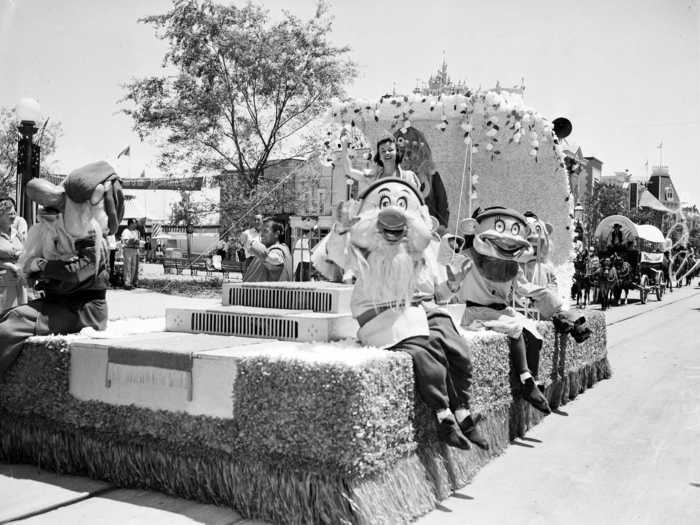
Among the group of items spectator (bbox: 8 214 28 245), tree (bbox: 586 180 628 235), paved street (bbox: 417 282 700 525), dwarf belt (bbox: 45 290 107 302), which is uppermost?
tree (bbox: 586 180 628 235)

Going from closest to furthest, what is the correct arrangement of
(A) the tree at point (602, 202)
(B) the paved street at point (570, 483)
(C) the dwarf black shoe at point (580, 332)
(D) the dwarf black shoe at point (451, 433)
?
1. (B) the paved street at point (570, 483)
2. (D) the dwarf black shoe at point (451, 433)
3. (C) the dwarf black shoe at point (580, 332)
4. (A) the tree at point (602, 202)

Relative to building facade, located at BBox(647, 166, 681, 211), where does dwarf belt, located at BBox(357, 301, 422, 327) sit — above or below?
below

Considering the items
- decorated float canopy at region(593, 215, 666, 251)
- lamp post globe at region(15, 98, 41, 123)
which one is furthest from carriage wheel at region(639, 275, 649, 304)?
lamp post globe at region(15, 98, 41, 123)

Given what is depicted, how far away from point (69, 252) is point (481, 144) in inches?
236

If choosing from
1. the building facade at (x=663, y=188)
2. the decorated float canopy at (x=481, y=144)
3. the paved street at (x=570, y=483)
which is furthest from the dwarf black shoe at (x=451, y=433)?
the building facade at (x=663, y=188)

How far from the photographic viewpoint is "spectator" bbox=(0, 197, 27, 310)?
7402 mm

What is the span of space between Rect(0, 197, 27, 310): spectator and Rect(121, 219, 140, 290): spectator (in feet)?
27.4

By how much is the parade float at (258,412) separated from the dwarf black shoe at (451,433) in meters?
0.13

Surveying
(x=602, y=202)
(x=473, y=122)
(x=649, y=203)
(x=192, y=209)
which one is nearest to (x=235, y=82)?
(x=192, y=209)

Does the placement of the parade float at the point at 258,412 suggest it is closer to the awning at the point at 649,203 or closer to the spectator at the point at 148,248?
the spectator at the point at 148,248

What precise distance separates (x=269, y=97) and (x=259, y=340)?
13516mm

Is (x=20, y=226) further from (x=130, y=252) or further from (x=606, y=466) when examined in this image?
(x=130, y=252)

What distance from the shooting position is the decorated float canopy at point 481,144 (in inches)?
333

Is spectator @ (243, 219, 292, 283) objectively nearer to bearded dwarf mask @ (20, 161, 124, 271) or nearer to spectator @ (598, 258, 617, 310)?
bearded dwarf mask @ (20, 161, 124, 271)
